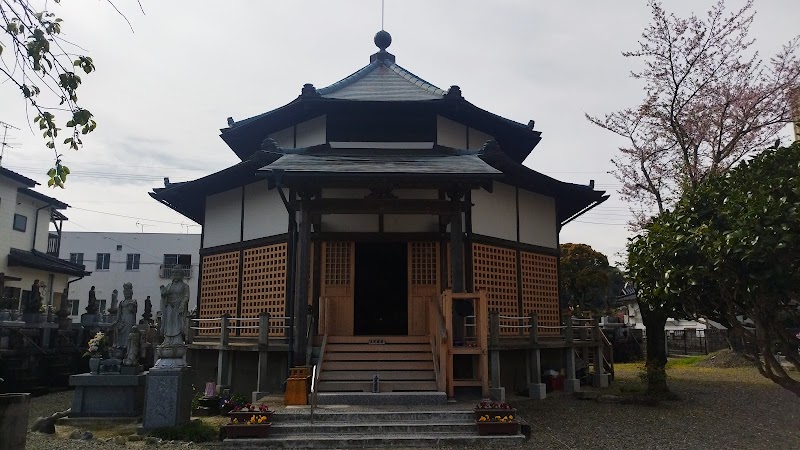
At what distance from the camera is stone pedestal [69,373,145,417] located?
11.9 metres

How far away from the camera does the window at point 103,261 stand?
4538cm

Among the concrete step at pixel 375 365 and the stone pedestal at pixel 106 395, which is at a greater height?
Result: the concrete step at pixel 375 365

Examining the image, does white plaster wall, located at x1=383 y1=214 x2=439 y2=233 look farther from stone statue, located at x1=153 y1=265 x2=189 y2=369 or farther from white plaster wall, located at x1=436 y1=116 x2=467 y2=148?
stone statue, located at x1=153 y1=265 x2=189 y2=369

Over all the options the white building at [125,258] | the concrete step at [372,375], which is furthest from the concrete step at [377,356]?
the white building at [125,258]

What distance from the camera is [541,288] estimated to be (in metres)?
16.5

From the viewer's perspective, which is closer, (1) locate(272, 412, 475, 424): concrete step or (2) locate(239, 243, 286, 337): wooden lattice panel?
(1) locate(272, 412, 475, 424): concrete step

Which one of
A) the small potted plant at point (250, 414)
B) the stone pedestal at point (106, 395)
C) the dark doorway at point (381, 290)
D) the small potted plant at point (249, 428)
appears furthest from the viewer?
the dark doorway at point (381, 290)

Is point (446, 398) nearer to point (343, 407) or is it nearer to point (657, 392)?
point (343, 407)

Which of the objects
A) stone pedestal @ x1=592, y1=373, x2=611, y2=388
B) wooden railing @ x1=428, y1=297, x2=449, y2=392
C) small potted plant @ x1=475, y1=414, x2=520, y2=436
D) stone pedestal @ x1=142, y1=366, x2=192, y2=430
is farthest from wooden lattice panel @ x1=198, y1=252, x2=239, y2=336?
stone pedestal @ x1=592, y1=373, x2=611, y2=388

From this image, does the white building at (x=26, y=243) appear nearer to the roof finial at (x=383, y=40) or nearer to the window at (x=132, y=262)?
the window at (x=132, y=262)

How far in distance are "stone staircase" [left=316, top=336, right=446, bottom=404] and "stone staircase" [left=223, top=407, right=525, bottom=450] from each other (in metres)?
0.85

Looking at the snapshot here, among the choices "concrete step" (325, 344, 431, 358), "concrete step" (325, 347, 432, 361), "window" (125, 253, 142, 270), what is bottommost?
"concrete step" (325, 347, 432, 361)

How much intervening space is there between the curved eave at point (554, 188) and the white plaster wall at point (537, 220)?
0.71ft

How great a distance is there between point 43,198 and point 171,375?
25.9 metres
